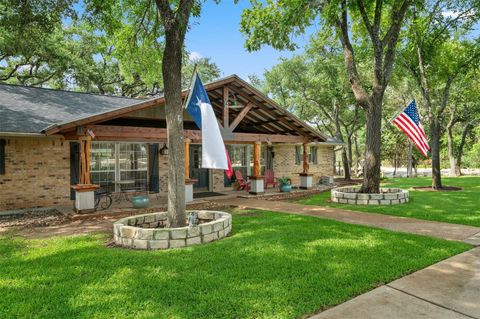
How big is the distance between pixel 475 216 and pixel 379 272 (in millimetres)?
5356

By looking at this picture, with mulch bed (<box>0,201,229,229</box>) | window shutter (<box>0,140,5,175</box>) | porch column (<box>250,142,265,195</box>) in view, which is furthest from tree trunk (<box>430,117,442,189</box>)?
window shutter (<box>0,140,5,175</box>)

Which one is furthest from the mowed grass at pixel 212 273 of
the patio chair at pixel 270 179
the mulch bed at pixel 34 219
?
the patio chair at pixel 270 179

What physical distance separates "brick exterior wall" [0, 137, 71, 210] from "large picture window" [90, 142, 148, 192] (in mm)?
1077

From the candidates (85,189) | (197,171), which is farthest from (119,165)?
(197,171)

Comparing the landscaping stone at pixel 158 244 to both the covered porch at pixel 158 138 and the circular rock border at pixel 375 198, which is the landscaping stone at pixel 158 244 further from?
the circular rock border at pixel 375 198

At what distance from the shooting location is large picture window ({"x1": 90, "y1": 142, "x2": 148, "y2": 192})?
11.8 meters

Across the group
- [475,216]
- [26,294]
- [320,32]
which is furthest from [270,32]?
[26,294]

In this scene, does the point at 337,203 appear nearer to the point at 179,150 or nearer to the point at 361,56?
the point at 179,150

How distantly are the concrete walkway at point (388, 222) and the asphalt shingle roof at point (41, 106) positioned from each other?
238 inches

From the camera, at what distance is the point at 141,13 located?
9078 mm

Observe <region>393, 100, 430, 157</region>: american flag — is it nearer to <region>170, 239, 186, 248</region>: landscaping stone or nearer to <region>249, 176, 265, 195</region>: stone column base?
<region>249, 176, 265, 195</region>: stone column base

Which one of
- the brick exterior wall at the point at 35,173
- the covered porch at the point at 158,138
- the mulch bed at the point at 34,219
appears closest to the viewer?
the mulch bed at the point at 34,219

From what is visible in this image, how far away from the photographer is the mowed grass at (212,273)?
3.30 metres

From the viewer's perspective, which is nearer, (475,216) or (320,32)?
(475,216)
